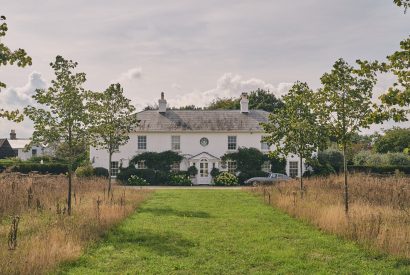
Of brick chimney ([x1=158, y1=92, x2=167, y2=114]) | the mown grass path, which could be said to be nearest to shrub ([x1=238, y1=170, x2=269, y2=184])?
brick chimney ([x1=158, y1=92, x2=167, y2=114])

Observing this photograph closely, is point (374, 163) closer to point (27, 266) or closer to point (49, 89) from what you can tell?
point (49, 89)

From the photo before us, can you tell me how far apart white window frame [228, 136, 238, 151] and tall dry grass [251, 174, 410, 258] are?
20613 mm

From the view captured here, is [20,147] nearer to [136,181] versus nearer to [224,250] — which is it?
[136,181]

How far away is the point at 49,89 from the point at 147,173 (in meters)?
27.7

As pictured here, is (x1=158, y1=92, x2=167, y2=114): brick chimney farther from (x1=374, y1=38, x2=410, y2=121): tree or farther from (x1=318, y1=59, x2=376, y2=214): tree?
(x1=374, y1=38, x2=410, y2=121): tree

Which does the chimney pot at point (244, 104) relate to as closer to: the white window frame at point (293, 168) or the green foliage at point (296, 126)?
the white window frame at point (293, 168)

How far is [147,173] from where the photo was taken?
44688mm

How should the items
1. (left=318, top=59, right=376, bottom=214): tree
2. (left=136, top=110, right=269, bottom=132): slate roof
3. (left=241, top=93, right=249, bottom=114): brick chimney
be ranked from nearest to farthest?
(left=318, top=59, right=376, bottom=214): tree
(left=136, top=110, right=269, bottom=132): slate roof
(left=241, top=93, right=249, bottom=114): brick chimney

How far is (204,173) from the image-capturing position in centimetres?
4662

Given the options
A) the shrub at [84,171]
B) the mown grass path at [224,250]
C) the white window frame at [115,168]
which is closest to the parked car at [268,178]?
the white window frame at [115,168]

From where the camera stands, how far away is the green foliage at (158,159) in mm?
46312

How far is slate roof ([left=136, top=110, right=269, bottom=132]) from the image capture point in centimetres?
4766

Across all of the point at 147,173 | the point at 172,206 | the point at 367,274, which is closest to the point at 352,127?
the point at 367,274

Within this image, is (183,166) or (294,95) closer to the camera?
(294,95)
